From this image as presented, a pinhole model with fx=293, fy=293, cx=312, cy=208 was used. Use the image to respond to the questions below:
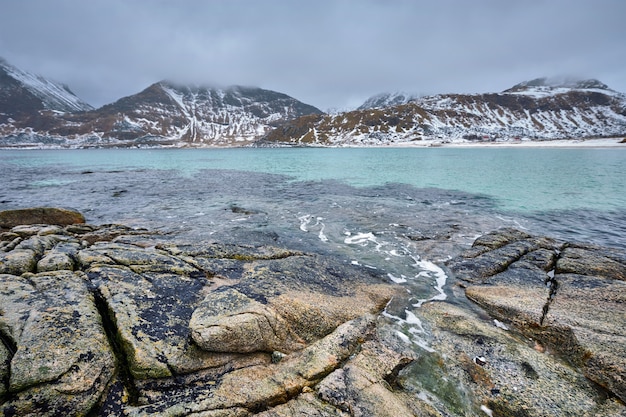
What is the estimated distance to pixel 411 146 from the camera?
185625mm

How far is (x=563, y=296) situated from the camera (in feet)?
32.7

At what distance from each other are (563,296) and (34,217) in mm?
27114

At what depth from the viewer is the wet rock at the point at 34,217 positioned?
58.1 ft

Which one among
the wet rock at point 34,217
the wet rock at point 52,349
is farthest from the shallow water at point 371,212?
the wet rock at point 52,349

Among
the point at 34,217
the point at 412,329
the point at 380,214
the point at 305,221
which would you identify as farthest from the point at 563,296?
the point at 34,217

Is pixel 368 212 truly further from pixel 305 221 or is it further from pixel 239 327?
pixel 239 327

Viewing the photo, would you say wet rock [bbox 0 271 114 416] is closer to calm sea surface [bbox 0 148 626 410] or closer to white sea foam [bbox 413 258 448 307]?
calm sea surface [bbox 0 148 626 410]

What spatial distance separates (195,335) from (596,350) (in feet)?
31.6

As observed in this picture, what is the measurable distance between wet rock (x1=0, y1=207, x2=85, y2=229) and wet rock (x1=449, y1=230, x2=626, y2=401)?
23173 mm

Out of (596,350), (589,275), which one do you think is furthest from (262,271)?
(589,275)

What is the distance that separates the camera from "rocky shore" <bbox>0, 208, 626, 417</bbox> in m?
5.43

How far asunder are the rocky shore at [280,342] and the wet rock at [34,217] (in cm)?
811

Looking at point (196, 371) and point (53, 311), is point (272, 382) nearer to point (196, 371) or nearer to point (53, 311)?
point (196, 371)

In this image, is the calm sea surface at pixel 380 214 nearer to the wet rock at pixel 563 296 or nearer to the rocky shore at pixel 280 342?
the rocky shore at pixel 280 342
